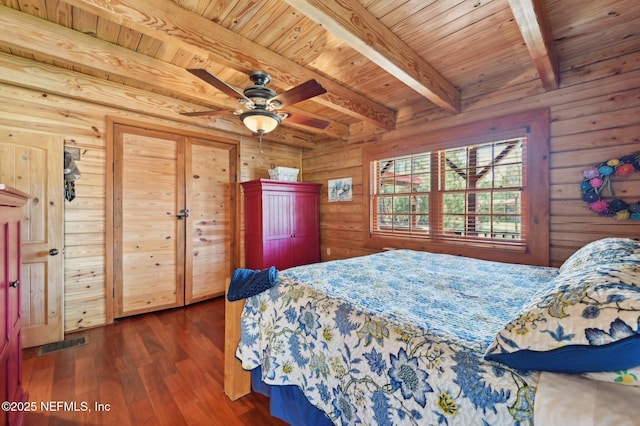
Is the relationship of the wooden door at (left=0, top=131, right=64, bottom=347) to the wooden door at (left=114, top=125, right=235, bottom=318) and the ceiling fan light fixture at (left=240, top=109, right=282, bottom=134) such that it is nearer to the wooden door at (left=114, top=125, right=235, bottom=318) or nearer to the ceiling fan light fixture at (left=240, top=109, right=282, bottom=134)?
the wooden door at (left=114, top=125, right=235, bottom=318)

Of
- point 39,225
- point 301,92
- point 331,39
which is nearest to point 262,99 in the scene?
point 301,92

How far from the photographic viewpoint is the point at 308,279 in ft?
5.32

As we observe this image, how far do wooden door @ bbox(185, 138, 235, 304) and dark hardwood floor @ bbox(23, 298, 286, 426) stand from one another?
0.93 meters

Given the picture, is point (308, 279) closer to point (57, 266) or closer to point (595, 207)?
point (595, 207)

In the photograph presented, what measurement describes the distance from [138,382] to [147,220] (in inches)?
74.6

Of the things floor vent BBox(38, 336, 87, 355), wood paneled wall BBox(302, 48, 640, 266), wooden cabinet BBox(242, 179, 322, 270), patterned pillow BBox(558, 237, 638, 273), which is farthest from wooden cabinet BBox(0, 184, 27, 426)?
wood paneled wall BBox(302, 48, 640, 266)

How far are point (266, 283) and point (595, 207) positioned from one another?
260 cm

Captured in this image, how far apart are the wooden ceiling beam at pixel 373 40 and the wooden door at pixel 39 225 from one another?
275 cm

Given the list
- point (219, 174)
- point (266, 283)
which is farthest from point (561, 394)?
point (219, 174)

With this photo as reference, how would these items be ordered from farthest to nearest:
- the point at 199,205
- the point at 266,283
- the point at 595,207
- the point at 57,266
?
1. the point at 199,205
2. the point at 57,266
3. the point at 595,207
4. the point at 266,283

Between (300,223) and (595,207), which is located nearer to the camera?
(595,207)

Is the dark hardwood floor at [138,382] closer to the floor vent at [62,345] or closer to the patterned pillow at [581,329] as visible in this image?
the floor vent at [62,345]

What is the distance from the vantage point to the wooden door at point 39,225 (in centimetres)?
240

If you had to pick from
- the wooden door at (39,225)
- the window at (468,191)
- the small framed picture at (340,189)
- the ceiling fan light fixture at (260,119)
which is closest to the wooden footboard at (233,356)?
the ceiling fan light fixture at (260,119)
